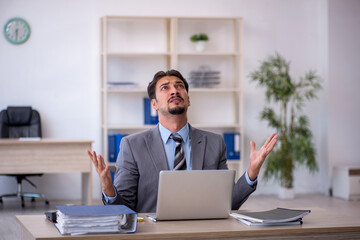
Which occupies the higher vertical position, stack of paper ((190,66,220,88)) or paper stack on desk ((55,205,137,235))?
stack of paper ((190,66,220,88))

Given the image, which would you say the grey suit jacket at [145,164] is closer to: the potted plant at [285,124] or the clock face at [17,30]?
the potted plant at [285,124]

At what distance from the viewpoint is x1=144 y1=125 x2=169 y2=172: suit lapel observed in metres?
2.64

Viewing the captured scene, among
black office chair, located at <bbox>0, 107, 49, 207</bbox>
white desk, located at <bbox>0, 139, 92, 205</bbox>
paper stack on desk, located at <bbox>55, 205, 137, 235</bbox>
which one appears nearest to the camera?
paper stack on desk, located at <bbox>55, 205, 137, 235</bbox>

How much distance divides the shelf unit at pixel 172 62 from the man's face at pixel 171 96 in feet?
12.5

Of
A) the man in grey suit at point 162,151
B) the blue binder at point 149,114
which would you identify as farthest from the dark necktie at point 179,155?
the blue binder at point 149,114

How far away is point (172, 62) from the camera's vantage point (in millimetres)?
6660

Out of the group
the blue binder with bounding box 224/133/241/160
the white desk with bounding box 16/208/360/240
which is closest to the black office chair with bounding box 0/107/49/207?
the blue binder with bounding box 224/133/241/160

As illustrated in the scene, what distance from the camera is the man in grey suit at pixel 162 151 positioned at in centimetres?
263

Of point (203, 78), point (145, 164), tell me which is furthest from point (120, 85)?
point (145, 164)

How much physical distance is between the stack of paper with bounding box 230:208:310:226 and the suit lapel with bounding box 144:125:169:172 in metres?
0.56

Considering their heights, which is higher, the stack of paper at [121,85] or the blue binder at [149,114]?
the stack of paper at [121,85]

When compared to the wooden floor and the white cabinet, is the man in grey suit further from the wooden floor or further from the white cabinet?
the white cabinet

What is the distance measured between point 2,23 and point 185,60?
229cm

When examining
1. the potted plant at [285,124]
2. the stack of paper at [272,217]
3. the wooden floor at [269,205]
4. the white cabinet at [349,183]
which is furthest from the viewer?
the white cabinet at [349,183]
